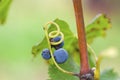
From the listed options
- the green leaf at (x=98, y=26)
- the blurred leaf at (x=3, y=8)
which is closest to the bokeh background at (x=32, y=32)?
the green leaf at (x=98, y=26)

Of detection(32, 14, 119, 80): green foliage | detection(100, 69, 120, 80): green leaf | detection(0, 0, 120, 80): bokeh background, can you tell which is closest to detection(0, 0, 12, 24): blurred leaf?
detection(32, 14, 119, 80): green foliage

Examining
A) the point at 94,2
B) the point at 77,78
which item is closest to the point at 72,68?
the point at 77,78

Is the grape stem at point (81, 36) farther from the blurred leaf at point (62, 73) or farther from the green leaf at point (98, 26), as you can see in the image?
the green leaf at point (98, 26)

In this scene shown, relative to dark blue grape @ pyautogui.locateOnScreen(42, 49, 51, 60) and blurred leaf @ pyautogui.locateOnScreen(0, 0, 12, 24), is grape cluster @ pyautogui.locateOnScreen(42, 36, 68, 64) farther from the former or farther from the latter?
blurred leaf @ pyautogui.locateOnScreen(0, 0, 12, 24)

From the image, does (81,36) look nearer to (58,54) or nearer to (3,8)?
(58,54)

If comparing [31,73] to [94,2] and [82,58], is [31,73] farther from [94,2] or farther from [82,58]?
[82,58]

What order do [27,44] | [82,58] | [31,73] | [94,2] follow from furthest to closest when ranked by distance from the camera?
1. [94,2]
2. [27,44]
3. [31,73]
4. [82,58]
